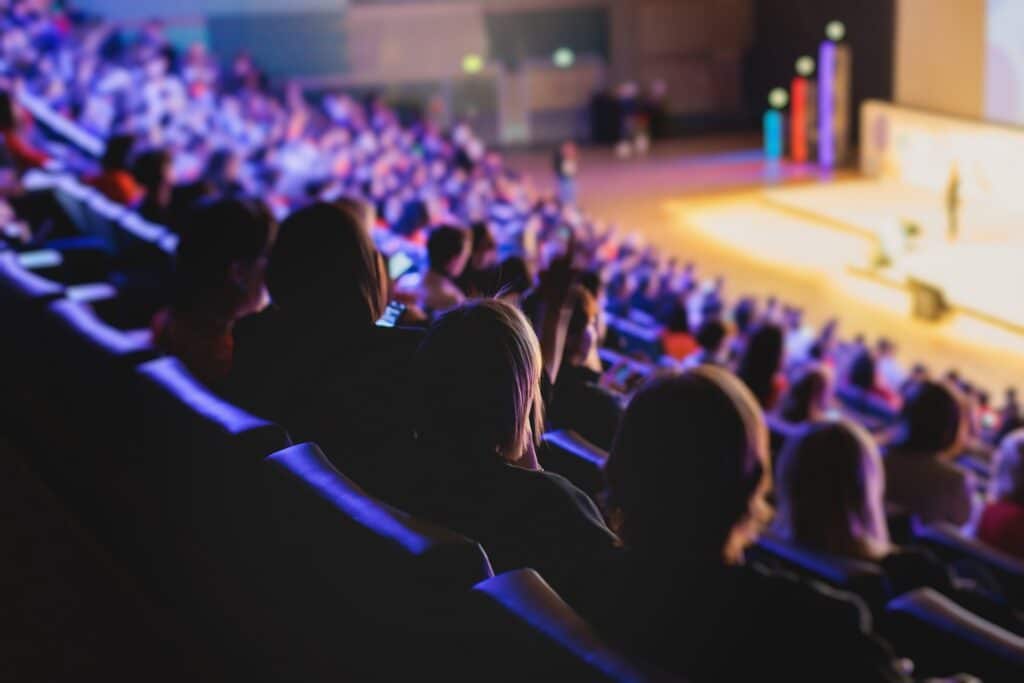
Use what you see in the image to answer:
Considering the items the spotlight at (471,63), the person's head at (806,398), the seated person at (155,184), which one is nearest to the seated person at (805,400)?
the person's head at (806,398)

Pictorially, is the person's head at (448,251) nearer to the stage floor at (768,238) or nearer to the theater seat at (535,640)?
the theater seat at (535,640)

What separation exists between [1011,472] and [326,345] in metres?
1.97

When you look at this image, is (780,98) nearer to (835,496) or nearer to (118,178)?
(118,178)

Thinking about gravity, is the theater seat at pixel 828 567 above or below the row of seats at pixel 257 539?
below

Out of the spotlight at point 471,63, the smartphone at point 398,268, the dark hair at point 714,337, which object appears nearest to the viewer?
the smartphone at point 398,268

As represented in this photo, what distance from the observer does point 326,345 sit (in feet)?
7.42

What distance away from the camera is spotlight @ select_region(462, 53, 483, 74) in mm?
18781

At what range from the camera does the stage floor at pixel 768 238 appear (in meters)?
9.34

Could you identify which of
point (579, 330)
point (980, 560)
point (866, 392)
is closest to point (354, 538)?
point (579, 330)

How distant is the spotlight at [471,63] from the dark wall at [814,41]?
4.45 meters

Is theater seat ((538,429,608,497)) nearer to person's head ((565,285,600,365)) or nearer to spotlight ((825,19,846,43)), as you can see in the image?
person's head ((565,285,600,365))

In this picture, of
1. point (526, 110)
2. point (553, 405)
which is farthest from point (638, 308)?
point (526, 110)

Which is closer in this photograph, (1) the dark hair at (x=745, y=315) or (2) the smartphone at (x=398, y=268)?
(2) the smartphone at (x=398, y=268)

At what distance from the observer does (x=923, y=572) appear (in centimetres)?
256
